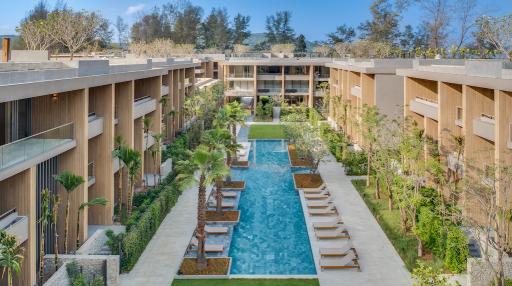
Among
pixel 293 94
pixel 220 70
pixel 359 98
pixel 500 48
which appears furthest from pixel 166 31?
pixel 500 48

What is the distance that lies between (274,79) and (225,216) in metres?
54.0

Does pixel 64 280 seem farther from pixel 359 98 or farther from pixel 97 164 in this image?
pixel 359 98

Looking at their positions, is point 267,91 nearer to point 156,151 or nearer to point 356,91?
point 356,91

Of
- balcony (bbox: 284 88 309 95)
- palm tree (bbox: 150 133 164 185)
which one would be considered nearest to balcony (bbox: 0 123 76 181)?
palm tree (bbox: 150 133 164 185)

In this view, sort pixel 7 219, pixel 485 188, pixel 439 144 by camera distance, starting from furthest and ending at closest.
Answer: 1. pixel 439 144
2. pixel 485 188
3. pixel 7 219

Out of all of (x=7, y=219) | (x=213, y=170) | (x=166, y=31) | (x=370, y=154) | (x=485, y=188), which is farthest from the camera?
(x=166, y=31)

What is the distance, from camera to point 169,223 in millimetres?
27203

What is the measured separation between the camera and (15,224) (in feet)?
53.7

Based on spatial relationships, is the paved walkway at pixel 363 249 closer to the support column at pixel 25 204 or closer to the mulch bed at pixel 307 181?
the mulch bed at pixel 307 181

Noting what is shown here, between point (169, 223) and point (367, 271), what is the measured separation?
1096 centimetres

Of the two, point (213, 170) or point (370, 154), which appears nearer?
point (213, 170)

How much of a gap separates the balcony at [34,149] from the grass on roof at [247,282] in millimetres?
6749

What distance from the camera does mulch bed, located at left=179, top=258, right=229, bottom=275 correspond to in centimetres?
2098

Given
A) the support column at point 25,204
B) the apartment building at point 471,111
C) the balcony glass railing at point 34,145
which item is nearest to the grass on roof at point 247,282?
the support column at point 25,204
